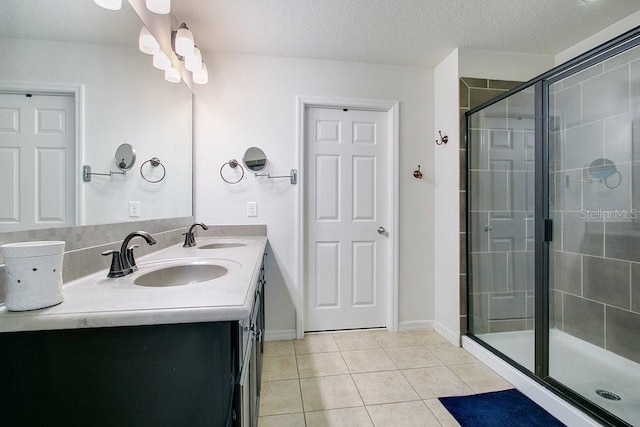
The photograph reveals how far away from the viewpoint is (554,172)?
1824mm

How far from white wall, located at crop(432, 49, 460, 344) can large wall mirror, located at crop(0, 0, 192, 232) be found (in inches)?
87.0

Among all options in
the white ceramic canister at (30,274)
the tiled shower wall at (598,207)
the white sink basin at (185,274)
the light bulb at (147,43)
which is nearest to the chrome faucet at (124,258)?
the white sink basin at (185,274)

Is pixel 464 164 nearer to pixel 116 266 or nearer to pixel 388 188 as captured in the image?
pixel 388 188

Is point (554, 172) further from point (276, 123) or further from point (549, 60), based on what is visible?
point (276, 123)

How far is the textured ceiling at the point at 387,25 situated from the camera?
187 cm

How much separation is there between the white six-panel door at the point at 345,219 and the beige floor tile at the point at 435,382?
0.73 m

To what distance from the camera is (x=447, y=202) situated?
2518 mm

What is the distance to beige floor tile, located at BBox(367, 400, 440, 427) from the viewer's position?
5.03 feet

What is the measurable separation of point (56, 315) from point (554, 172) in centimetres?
244

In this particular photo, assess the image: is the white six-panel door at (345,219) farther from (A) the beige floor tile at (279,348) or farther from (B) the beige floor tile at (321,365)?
(B) the beige floor tile at (321,365)

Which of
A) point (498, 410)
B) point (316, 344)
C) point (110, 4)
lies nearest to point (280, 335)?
point (316, 344)

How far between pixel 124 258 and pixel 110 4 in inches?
42.6

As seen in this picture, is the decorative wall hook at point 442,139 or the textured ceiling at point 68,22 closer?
the textured ceiling at point 68,22

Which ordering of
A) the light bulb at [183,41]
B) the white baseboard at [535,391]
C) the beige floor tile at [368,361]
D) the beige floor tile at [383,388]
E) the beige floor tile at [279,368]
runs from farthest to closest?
the beige floor tile at [368,361] < the beige floor tile at [279,368] < the light bulb at [183,41] < the beige floor tile at [383,388] < the white baseboard at [535,391]
